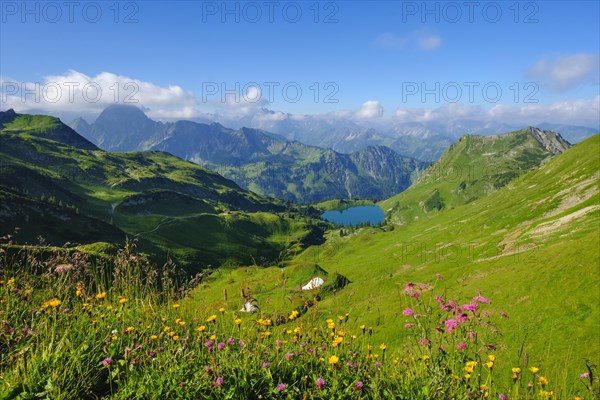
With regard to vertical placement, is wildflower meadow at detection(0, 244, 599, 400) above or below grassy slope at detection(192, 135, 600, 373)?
above

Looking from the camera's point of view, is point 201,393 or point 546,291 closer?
point 201,393

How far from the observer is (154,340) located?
816cm

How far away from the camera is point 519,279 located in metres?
44.2

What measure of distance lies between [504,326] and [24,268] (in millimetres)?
→ 40154

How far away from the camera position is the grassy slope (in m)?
28.4

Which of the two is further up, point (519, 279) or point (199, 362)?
point (199, 362)

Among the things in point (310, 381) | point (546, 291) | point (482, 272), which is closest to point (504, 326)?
point (546, 291)

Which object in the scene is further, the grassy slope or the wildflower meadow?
the grassy slope

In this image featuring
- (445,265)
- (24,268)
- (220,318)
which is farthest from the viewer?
(445,265)

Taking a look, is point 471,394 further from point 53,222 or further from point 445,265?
point 53,222

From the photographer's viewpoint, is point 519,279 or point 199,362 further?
point 519,279

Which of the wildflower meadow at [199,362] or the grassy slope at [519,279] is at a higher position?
the wildflower meadow at [199,362]

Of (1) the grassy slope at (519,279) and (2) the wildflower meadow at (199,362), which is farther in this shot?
(1) the grassy slope at (519,279)

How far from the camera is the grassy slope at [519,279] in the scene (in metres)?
28.4
